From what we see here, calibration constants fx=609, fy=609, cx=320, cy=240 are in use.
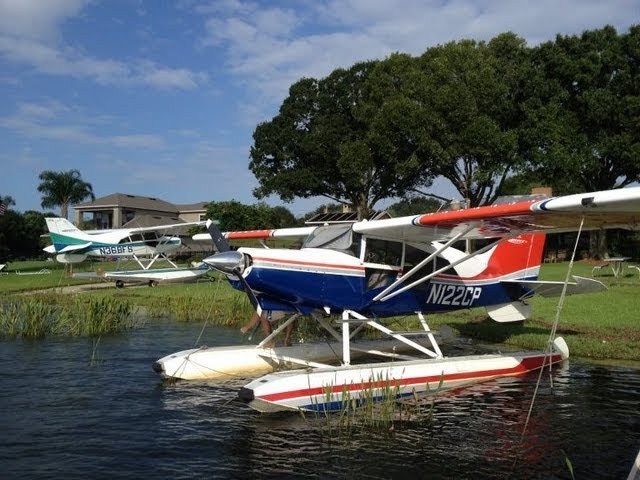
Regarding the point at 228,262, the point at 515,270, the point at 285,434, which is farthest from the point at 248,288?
the point at 515,270

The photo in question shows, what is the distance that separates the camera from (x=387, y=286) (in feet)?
34.2

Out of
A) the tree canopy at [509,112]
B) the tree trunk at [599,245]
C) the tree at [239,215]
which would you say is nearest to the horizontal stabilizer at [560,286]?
the tree canopy at [509,112]

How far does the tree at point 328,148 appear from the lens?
42.1 meters

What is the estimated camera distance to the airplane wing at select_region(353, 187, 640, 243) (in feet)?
25.1

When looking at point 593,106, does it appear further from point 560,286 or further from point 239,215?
point 239,215

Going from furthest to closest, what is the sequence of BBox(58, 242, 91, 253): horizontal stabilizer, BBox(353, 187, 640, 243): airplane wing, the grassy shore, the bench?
BBox(58, 242, 91, 253): horizontal stabilizer → the bench → the grassy shore → BBox(353, 187, 640, 243): airplane wing

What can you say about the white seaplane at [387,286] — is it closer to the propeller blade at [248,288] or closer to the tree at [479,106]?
the propeller blade at [248,288]

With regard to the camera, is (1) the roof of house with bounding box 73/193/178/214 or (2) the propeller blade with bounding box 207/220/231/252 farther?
(1) the roof of house with bounding box 73/193/178/214

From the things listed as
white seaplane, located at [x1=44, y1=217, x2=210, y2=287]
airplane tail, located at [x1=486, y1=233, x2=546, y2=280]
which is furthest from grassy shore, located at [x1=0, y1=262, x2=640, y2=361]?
white seaplane, located at [x1=44, y1=217, x2=210, y2=287]

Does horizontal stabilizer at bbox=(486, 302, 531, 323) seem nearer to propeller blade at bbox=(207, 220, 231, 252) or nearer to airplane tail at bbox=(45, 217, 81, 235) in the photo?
propeller blade at bbox=(207, 220, 231, 252)

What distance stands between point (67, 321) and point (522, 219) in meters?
11.5

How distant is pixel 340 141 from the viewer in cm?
4728

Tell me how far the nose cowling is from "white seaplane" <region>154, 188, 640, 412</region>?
0.05 ft

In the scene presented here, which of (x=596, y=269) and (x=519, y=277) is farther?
(x=596, y=269)
